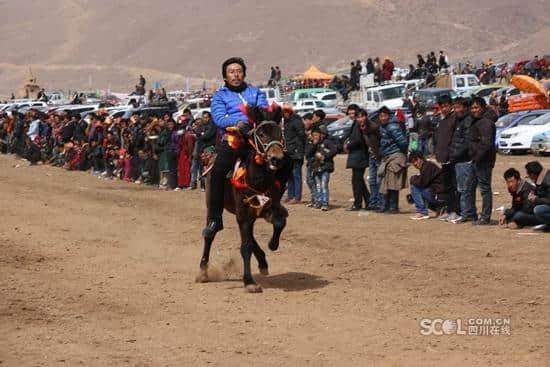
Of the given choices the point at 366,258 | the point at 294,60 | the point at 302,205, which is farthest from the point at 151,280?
the point at 294,60

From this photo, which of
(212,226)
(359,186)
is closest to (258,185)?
(212,226)

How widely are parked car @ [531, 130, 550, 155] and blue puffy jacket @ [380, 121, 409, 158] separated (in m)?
13.2

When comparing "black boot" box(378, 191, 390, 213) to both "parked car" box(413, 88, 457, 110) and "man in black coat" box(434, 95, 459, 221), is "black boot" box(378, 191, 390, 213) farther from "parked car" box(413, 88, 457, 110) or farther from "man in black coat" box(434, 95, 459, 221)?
"parked car" box(413, 88, 457, 110)

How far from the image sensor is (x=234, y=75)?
39.7 ft

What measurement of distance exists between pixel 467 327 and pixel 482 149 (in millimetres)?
7389

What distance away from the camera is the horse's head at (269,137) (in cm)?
1137

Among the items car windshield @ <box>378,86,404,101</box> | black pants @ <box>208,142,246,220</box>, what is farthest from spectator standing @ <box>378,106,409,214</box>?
car windshield @ <box>378,86,404,101</box>

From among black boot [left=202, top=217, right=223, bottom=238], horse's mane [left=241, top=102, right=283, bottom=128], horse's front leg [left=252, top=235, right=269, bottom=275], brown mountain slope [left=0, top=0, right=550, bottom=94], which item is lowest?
horse's front leg [left=252, top=235, right=269, bottom=275]

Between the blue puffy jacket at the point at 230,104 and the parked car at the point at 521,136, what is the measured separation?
21405 millimetres

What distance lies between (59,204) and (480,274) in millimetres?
11953

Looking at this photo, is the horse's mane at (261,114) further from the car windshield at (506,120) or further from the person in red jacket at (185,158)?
the car windshield at (506,120)

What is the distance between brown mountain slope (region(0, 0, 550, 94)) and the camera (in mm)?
128875

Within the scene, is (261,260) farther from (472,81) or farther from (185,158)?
(472,81)

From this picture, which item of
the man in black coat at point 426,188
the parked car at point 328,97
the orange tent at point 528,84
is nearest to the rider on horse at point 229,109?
the man in black coat at point 426,188
